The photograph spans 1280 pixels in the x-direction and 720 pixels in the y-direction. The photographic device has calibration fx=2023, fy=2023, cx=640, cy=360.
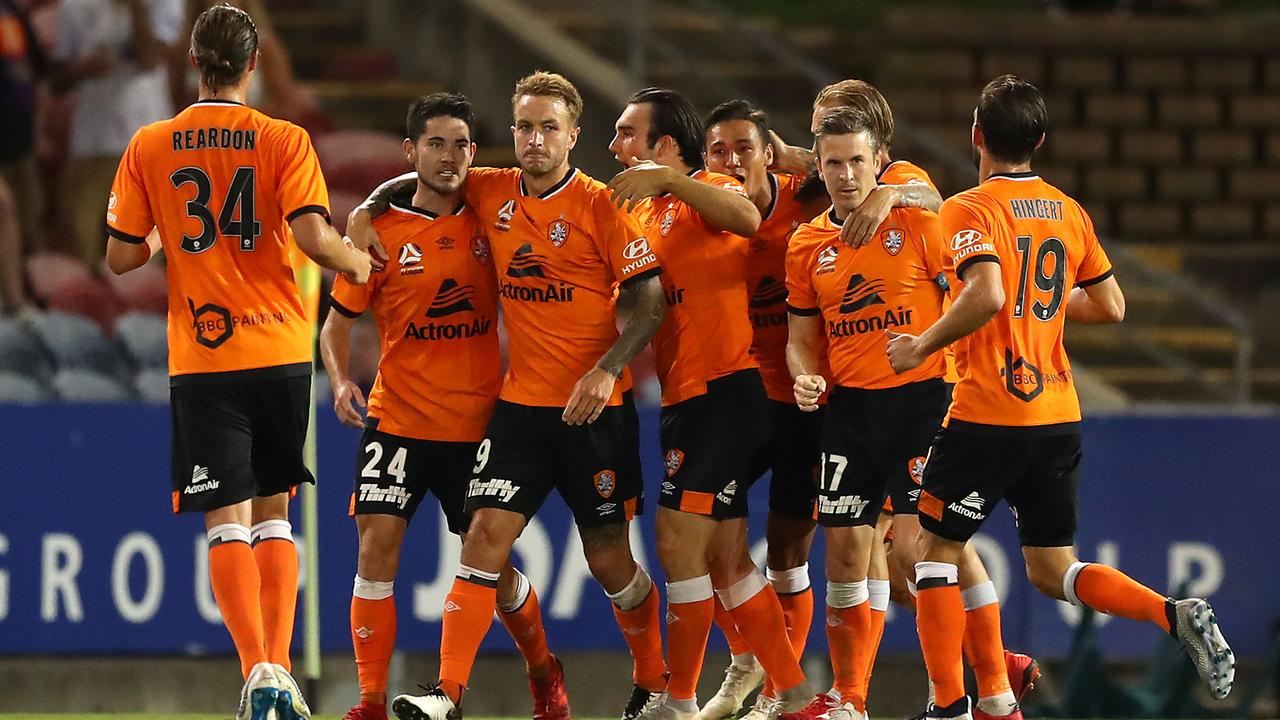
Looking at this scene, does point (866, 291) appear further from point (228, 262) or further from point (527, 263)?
point (228, 262)

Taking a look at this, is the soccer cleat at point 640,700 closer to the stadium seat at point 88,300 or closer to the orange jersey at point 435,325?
the orange jersey at point 435,325

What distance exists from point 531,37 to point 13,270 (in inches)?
153

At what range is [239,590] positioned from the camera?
6.49 metres

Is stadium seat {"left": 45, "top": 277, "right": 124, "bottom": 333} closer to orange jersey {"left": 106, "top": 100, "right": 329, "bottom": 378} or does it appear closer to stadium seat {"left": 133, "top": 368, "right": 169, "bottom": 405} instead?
stadium seat {"left": 133, "top": 368, "right": 169, "bottom": 405}

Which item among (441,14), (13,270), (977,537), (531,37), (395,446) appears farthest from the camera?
(441,14)

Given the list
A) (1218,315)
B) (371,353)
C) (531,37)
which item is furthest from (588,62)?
(1218,315)

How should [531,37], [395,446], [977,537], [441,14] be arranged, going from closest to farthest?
[395,446]
[977,537]
[531,37]
[441,14]

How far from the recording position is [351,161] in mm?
12258

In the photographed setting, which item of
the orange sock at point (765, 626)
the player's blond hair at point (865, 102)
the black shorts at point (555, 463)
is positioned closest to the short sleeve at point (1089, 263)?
the player's blond hair at point (865, 102)

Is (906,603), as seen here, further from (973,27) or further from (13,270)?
(973,27)

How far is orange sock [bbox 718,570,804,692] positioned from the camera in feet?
23.6

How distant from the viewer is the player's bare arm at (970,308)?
648 centimetres

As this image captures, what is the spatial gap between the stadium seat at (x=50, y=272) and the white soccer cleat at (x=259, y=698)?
5787mm

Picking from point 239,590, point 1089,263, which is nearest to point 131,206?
point 239,590
